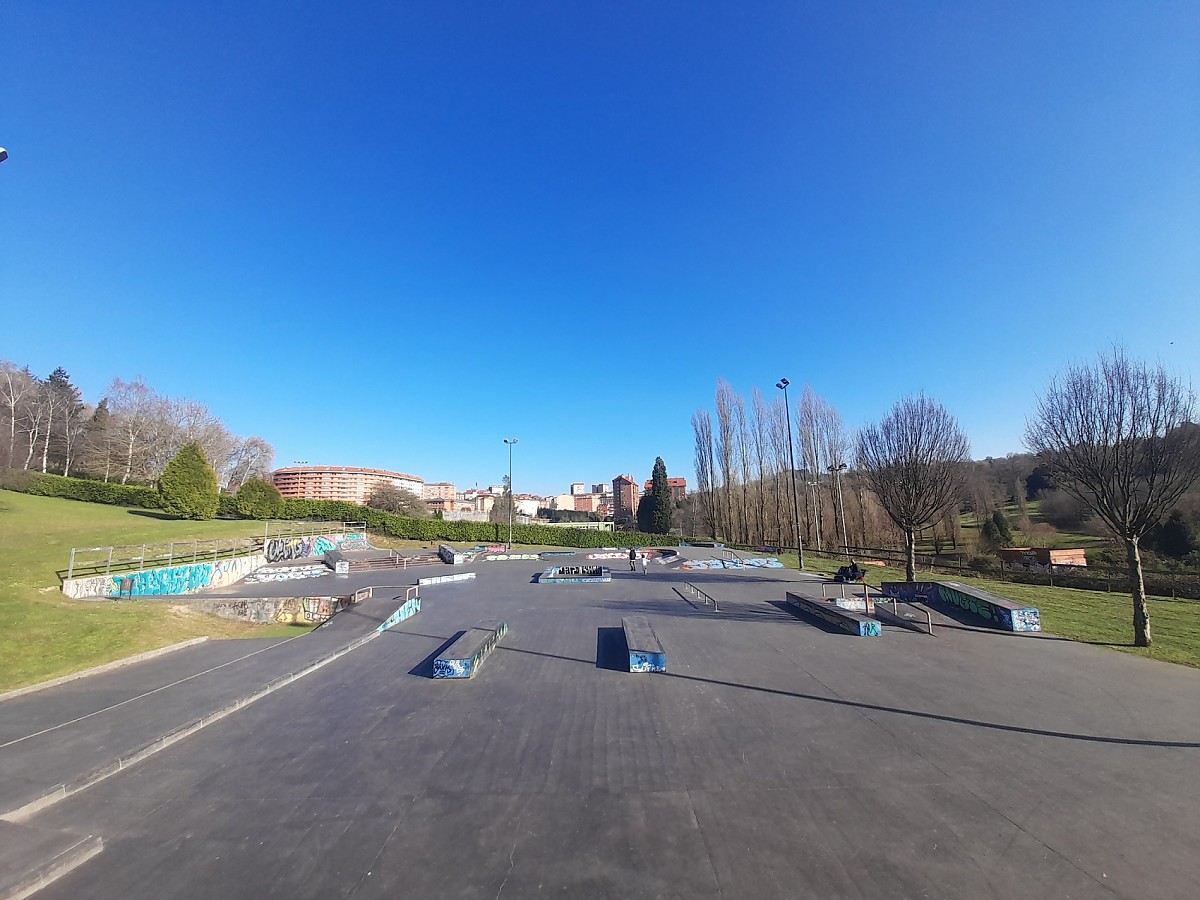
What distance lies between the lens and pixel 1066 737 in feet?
21.8

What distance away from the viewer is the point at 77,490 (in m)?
34.2

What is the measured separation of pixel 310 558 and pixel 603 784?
29.2m

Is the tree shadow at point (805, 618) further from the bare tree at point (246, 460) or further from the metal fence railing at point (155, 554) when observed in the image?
the bare tree at point (246, 460)

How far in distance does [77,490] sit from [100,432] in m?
18.1

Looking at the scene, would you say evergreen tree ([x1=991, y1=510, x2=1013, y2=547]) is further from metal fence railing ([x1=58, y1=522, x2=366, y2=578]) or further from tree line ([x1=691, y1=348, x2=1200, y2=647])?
metal fence railing ([x1=58, y1=522, x2=366, y2=578])

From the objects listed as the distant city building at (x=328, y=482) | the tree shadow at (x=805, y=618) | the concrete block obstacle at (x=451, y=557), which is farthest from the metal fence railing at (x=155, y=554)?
the distant city building at (x=328, y=482)

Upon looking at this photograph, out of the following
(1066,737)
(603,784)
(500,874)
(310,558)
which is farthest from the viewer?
(310,558)

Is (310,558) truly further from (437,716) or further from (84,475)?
(84,475)

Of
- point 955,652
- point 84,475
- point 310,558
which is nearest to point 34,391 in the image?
point 84,475

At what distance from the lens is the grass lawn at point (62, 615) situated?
33.0ft

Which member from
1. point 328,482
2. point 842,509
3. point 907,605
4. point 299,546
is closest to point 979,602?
point 907,605

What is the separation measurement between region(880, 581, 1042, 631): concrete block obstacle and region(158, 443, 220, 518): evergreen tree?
40706 mm

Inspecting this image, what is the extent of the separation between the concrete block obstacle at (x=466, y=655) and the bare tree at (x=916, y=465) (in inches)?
654

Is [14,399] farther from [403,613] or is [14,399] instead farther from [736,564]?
[736,564]
